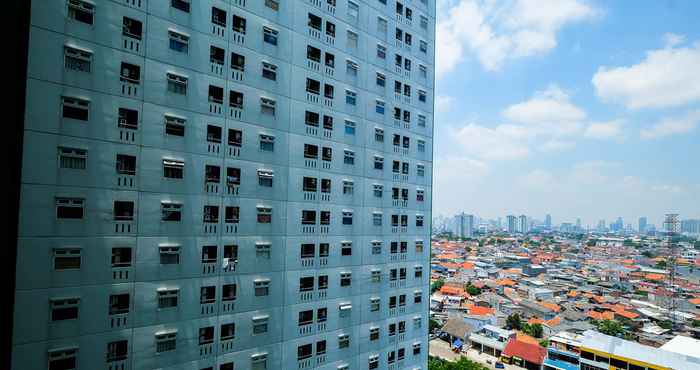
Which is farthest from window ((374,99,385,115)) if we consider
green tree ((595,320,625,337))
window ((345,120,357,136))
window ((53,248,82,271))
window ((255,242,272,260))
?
green tree ((595,320,625,337))

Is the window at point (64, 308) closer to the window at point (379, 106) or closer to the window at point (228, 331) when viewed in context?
the window at point (228, 331)

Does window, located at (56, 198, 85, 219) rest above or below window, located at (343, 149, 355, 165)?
below

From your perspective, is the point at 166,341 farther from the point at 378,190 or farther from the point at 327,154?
the point at 378,190

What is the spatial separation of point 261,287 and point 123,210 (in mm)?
6030

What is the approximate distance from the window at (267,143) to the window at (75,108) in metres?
5.97

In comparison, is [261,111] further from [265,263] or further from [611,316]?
[611,316]

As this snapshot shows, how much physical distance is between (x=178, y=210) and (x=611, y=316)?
3328 inches

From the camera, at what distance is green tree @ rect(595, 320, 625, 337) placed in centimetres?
6009

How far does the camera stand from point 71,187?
36.5 ft

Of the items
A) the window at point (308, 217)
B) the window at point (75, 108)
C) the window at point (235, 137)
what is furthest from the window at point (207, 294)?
the window at point (75, 108)

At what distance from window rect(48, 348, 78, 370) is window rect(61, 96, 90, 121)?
689cm

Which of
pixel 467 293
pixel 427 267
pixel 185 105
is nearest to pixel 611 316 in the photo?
pixel 467 293

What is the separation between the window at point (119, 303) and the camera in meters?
11.8

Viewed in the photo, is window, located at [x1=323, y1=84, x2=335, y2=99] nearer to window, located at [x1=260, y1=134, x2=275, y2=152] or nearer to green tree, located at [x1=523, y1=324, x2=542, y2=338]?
window, located at [x1=260, y1=134, x2=275, y2=152]
